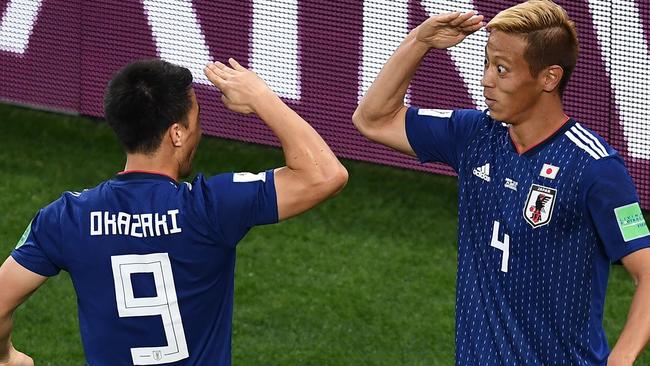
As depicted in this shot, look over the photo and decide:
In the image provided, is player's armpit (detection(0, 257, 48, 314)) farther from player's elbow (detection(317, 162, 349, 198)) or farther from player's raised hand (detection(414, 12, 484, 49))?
player's raised hand (detection(414, 12, 484, 49))

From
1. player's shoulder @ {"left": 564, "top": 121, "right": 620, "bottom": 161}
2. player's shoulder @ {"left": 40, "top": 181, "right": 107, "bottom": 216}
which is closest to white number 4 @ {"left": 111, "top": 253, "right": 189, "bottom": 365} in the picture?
player's shoulder @ {"left": 40, "top": 181, "right": 107, "bottom": 216}

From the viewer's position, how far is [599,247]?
4.89 m

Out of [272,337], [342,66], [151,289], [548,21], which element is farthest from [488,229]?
[342,66]

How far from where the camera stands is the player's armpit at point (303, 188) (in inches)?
181

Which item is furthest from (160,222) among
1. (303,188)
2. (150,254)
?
(303,188)

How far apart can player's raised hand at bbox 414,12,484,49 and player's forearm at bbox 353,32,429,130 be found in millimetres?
41

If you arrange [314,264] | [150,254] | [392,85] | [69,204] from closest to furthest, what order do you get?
[150,254] → [69,204] → [392,85] → [314,264]

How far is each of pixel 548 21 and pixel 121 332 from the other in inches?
70.8

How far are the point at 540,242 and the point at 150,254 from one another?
1354 millimetres

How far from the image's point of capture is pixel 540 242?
4926 mm

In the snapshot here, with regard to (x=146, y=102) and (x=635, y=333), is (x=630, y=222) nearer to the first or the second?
(x=635, y=333)

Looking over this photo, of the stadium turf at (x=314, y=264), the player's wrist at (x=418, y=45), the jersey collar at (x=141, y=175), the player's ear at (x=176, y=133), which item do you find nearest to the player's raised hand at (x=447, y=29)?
the player's wrist at (x=418, y=45)

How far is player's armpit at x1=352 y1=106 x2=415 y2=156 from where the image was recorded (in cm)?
545

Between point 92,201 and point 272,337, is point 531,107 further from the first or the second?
point 272,337
